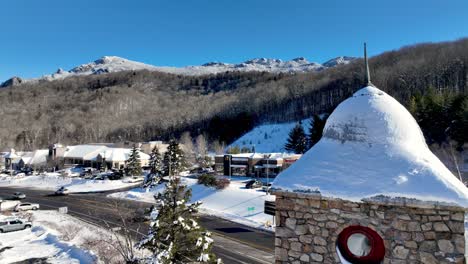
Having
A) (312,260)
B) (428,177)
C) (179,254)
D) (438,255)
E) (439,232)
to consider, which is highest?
(428,177)

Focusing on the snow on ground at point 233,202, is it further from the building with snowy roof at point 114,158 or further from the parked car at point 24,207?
the building with snowy roof at point 114,158

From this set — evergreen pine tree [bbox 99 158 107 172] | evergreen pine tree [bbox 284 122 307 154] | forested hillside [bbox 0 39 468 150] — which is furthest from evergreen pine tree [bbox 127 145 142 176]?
forested hillside [bbox 0 39 468 150]

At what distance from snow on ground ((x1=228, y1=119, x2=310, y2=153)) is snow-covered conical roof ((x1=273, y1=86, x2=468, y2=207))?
77677mm

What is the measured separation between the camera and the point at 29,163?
76.6 meters

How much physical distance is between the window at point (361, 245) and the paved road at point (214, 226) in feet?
25.0

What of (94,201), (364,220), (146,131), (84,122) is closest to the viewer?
(364,220)

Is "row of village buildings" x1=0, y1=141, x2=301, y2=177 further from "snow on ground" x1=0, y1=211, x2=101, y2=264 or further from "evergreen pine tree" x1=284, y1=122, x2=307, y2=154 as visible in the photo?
"snow on ground" x1=0, y1=211, x2=101, y2=264

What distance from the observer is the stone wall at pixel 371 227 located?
4.19 meters

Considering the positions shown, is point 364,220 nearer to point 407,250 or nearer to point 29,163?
point 407,250

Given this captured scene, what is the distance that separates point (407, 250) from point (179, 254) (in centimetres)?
689

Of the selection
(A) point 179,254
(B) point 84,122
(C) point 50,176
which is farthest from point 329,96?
(B) point 84,122

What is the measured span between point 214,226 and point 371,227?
21.5 metres

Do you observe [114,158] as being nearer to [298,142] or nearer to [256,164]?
[256,164]

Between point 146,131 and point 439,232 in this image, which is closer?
point 439,232
